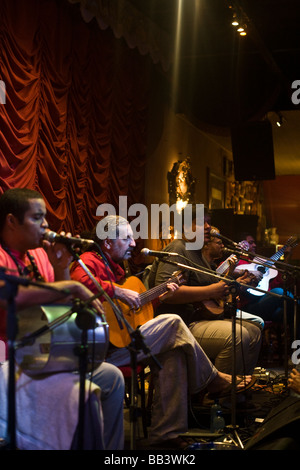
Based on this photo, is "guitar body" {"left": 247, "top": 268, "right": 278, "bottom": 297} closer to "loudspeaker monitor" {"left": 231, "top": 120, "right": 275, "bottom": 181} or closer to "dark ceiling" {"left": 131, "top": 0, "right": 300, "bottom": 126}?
"loudspeaker monitor" {"left": 231, "top": 120, "right": 275, "bottom": 181}

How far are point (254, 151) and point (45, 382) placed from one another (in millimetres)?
7077

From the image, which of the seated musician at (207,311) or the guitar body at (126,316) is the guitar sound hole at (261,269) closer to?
the seated musician at (207,311)

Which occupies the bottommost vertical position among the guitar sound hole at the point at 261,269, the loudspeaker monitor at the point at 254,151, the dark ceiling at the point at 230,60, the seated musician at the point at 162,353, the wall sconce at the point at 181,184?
the seated musician at the point at 162,353

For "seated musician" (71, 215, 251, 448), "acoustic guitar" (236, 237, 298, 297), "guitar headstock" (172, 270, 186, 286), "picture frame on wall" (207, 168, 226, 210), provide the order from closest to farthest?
"seated musician" (71, 215, 251, 448) < "guitar headstock" (172, 270, 186, 286) < "acoustic guitar" (236, 237, 298, 297) < "picture frame on wall" (207, 168, 226, 210)

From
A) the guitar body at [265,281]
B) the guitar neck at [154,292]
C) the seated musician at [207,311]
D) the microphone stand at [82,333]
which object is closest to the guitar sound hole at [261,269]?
the seated musician at [207,311]

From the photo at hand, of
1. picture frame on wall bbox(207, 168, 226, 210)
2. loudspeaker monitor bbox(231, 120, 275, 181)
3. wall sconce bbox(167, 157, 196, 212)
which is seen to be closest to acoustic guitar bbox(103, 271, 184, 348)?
wall sconce bbox(167, 157, 196, 212)

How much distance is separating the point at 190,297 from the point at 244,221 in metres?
5.83

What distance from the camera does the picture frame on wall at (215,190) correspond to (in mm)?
11516

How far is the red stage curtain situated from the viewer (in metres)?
4.71

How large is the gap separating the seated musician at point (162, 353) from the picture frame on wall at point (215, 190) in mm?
7508

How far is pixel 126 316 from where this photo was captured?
13.1 ft

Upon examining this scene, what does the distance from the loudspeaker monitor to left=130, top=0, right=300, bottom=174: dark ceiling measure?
40 cm

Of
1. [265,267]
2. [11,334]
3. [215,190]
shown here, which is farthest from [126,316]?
[215,190]

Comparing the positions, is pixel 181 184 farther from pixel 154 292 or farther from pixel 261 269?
pixel 154 292
